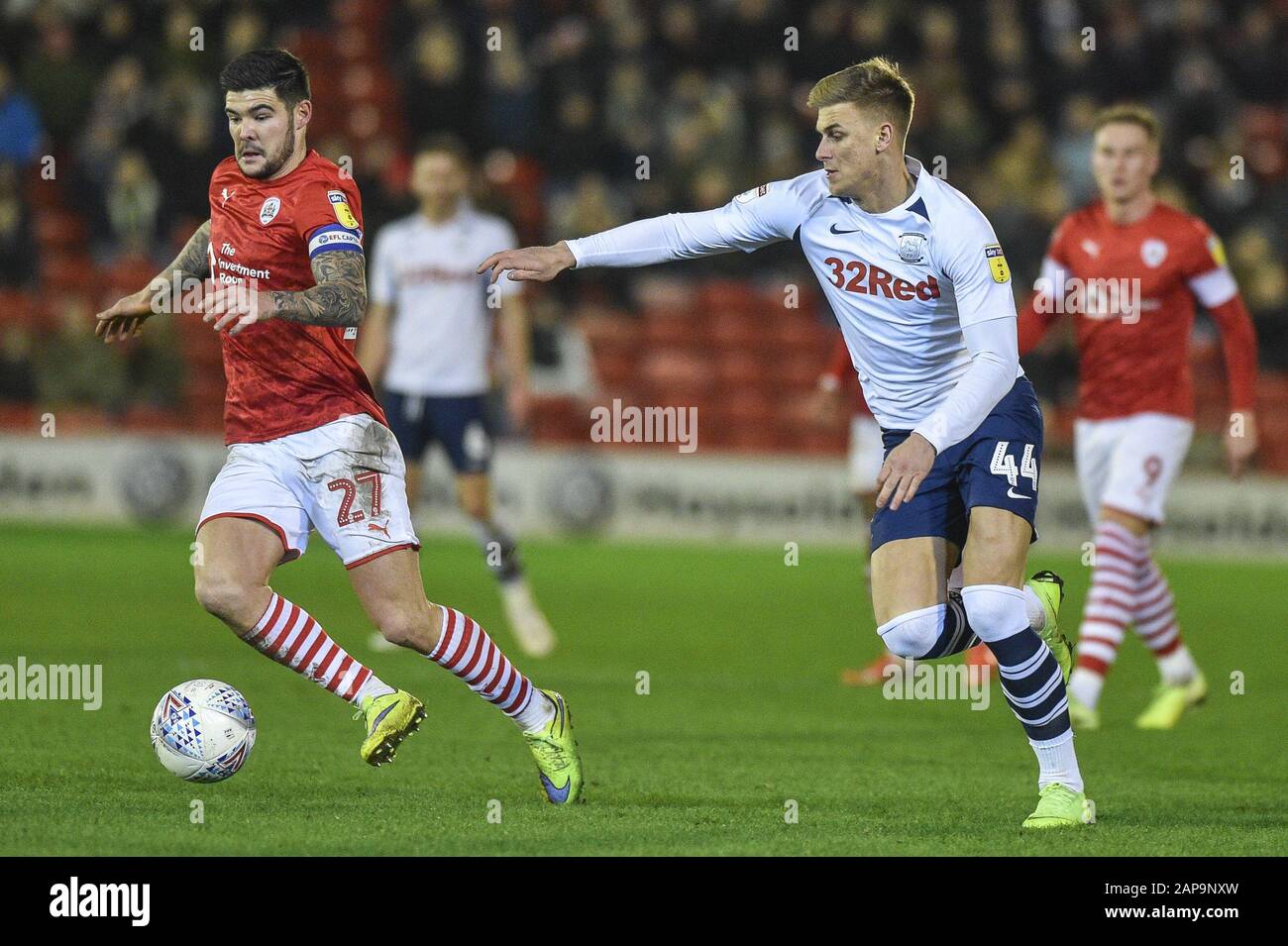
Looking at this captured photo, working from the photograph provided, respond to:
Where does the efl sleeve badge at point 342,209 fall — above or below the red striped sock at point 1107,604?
above

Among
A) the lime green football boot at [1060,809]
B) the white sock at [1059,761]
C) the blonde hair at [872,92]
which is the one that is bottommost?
the lime green football boot at [1060,809]

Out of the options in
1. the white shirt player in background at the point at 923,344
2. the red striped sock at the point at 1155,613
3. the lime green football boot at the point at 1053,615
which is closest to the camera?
the white shirt player in background at the point at 923,344

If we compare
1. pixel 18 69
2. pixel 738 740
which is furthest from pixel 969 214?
pixel 18 69

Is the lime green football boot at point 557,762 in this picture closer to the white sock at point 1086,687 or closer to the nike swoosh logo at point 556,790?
the nike swoosh logo at point 556,790

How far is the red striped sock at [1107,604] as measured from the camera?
8719 millimetres

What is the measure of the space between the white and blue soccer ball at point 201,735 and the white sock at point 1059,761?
8.13 feet

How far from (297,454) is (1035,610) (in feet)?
8.04

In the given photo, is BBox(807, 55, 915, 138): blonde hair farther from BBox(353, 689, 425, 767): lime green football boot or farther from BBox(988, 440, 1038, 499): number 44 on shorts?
BBox(353, 689, 425, 767): lime green football boot

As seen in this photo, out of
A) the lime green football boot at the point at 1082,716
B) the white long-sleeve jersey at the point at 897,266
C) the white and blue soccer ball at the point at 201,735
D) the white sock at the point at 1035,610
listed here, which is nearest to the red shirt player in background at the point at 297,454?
the white and blue soccer ball at the point at 201,735

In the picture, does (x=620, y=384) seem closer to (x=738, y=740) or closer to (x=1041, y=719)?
(x=738, y=740)

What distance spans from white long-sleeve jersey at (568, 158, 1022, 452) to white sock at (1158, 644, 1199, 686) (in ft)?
10.6

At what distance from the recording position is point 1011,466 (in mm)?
6199

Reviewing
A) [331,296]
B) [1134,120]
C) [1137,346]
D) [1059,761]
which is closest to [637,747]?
A: [1059,761]

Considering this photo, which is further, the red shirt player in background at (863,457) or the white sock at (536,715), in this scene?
the red shirt player in background at (863,457)
